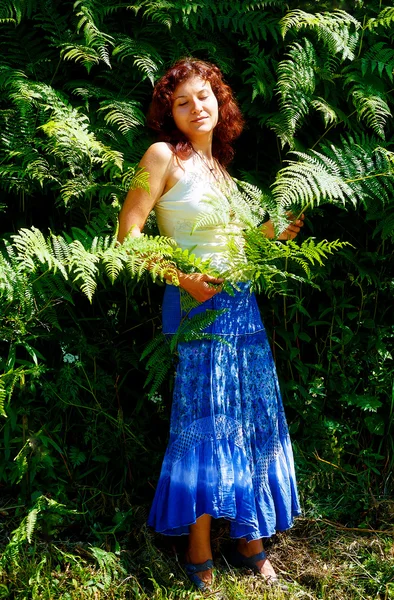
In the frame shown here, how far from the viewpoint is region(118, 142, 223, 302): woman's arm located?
2.84 meters

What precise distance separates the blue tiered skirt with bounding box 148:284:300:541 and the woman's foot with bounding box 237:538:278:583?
131mm

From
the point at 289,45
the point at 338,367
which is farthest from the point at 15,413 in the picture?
the point at 289,45

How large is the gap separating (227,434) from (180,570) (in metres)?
0.64

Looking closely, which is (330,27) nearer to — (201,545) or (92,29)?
(92,29)

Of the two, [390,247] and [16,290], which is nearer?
[16,290]

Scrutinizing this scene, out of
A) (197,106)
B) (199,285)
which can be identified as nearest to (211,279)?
(199,285)

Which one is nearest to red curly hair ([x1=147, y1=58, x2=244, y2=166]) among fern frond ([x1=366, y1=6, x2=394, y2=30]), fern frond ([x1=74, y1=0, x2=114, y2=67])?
fern frond ([x1=74, y1=0, x2=114, y2=67])

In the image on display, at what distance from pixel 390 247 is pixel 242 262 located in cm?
120

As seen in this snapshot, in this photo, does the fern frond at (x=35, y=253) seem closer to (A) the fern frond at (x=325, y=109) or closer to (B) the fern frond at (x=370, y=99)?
(A) the fern frond at (x=325, y=109)

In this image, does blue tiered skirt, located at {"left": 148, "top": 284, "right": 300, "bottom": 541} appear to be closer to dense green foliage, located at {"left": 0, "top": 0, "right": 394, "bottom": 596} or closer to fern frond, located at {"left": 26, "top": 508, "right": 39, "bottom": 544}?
dense green foliage, located at {"left": 0, "top": 0, "right": 394, "bottom": 596}

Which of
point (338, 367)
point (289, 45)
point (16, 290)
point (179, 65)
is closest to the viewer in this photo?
point (16, 290)

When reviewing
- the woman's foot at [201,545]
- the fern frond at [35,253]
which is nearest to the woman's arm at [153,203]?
the fern frond at [35,253]

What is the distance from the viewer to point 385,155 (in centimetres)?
316

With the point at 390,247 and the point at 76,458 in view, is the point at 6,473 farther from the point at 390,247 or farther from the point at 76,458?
the point at 390,247
